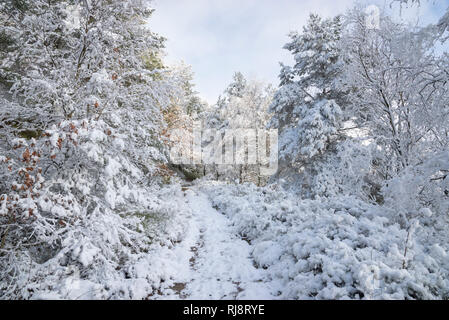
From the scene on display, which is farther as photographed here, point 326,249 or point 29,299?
point 326,249

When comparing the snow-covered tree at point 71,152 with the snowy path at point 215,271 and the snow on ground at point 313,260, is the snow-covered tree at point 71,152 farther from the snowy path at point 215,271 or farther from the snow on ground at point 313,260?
the snow on ground at point 313,260

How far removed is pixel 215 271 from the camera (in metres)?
5.25

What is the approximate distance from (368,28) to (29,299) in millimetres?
10985

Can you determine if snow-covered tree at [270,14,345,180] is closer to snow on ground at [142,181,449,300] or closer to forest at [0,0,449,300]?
forest at [0,0,449,300]

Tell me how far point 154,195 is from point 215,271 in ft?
9.13

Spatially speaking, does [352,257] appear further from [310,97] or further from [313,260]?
[310,97]

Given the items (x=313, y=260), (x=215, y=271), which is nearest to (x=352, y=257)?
(x=313, y=260)

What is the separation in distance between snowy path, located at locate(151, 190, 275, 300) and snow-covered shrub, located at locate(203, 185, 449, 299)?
411 millimetres

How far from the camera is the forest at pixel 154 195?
12.4ft

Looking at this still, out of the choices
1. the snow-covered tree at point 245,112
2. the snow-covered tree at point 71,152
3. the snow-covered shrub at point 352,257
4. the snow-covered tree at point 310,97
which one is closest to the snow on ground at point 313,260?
the snow-covered shrub at point 352,257

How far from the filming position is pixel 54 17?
5.36 meters
